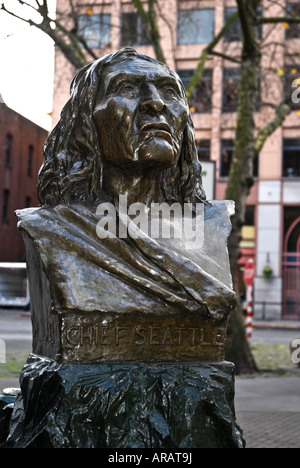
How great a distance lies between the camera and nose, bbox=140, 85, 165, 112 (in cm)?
266

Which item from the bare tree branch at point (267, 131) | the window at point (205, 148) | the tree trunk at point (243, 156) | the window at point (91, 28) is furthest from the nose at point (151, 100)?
the window at point (205, 148)

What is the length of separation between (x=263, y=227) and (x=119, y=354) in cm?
2241

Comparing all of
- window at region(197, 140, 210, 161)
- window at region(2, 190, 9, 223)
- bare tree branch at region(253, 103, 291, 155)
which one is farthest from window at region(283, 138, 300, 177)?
bare tree branch at region(253, 103, 291, 155)

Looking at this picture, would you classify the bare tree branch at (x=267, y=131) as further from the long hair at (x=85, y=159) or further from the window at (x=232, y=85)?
the long hair at (x=85, y=159)

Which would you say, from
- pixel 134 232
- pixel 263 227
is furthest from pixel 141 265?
pixel 263 227

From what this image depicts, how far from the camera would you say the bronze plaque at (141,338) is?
2.49 meters

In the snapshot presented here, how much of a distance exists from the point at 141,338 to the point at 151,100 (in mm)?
963

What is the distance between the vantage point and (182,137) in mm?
2896

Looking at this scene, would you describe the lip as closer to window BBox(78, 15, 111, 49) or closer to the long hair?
the long hair

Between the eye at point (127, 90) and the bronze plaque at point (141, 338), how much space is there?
920 mm

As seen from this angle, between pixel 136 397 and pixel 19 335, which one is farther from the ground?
pixel 136 397

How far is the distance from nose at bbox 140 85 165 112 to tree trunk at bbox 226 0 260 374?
5945 mm

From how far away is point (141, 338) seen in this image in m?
2.55
